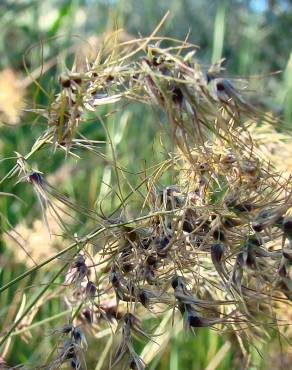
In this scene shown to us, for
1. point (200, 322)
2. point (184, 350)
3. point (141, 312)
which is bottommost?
point (184, 350)

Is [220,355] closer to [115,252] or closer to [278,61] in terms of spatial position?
[115,252]

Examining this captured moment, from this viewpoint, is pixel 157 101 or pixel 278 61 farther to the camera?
pixel 278 61

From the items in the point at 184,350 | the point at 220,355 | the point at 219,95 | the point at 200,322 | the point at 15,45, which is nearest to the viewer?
the point at 219,95

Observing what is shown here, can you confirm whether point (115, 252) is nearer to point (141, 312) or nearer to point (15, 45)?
point (141, 312)

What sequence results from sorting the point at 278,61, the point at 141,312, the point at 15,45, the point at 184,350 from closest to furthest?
the point at 141,312 < the point at 184,350 < the point at 15,45 < the point at 278,61

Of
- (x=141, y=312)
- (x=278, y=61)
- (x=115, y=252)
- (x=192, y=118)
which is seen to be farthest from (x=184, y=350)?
(x=278, y=61)

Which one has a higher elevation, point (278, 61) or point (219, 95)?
point (219, 95)

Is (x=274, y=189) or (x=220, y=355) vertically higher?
(x=274, y=189)

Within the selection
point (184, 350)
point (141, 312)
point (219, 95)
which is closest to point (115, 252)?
point (219, 95)

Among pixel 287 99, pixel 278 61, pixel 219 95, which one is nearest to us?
pixel 219 95

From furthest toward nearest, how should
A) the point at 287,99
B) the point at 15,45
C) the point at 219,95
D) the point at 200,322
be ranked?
the point at 15,45, the point at 287,99, the point at 200,322, the point at 219,95
